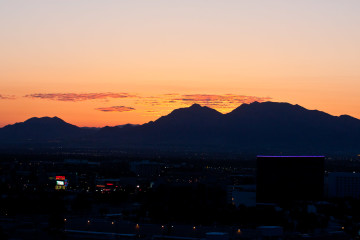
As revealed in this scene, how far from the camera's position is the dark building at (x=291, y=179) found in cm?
9638

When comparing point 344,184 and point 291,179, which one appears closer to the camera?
point 291,179

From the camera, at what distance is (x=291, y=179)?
9738 centimetres

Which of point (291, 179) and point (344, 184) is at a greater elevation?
point (291, 179)

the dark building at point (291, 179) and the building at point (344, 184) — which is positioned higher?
the dark building at point (291, 179)

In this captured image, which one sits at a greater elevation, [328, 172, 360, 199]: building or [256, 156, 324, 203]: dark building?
[256, 156, 324, 203]: dark building

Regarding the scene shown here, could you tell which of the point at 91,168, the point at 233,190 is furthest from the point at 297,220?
the point at 91,168

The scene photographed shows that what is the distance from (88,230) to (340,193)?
62237 mm

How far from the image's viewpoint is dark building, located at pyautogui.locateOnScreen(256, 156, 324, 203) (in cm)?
9638

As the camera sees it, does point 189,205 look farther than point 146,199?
No

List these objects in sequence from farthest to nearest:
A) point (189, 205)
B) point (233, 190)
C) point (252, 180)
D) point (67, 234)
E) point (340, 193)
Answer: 1. point (252, 180)
2. point (340, 193)
3. point (233, 190)
4. point (189, 205)
5. point (67, 234)

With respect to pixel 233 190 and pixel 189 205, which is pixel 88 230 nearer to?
pixel 189 205

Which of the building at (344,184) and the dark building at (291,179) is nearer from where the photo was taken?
the dark building at (291,179)

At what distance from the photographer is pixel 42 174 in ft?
453

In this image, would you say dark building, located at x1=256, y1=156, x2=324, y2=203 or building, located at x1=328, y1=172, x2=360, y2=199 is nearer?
dark building, located at x1=256, y1=156, x2=324, y2=203
